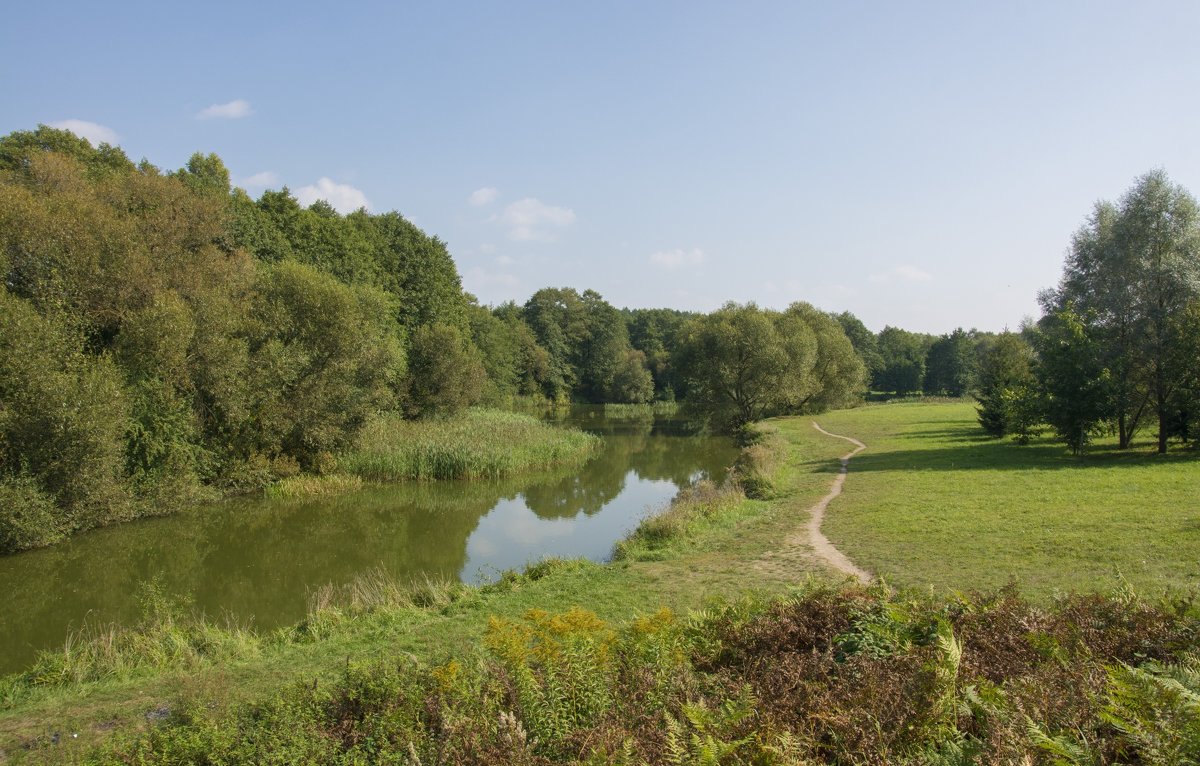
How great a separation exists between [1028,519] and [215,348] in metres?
26.0

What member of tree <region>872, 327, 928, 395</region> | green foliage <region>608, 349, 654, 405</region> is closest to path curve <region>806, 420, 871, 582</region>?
green foliage <region>608, 349, 654, 405</region>

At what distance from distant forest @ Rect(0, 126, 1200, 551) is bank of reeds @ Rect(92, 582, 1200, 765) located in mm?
16844

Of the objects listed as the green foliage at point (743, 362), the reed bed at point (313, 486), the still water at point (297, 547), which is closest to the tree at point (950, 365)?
the green foliage at point (743, 362)

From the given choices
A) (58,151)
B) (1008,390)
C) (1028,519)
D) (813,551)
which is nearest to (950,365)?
(1008,390)

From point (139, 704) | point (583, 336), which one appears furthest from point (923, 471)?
point (583, 336)

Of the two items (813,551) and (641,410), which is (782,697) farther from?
(641,410)

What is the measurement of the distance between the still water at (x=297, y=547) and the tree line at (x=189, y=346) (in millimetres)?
2090

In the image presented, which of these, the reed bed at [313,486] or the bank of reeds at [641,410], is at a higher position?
the bank of reeds at [641,410]

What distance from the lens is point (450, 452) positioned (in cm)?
2955

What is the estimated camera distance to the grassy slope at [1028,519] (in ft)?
35.3

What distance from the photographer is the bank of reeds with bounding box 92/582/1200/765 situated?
148 inches

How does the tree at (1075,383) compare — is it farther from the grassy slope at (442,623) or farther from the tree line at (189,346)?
the tree line at (189,346)

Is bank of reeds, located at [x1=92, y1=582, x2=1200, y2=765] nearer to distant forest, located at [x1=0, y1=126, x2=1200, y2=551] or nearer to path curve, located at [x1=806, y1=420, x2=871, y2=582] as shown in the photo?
path curve, located at [x1=806, y1=420, x2=871, y2=582]

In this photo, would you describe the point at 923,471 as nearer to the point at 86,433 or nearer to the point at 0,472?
the point at 86,433
